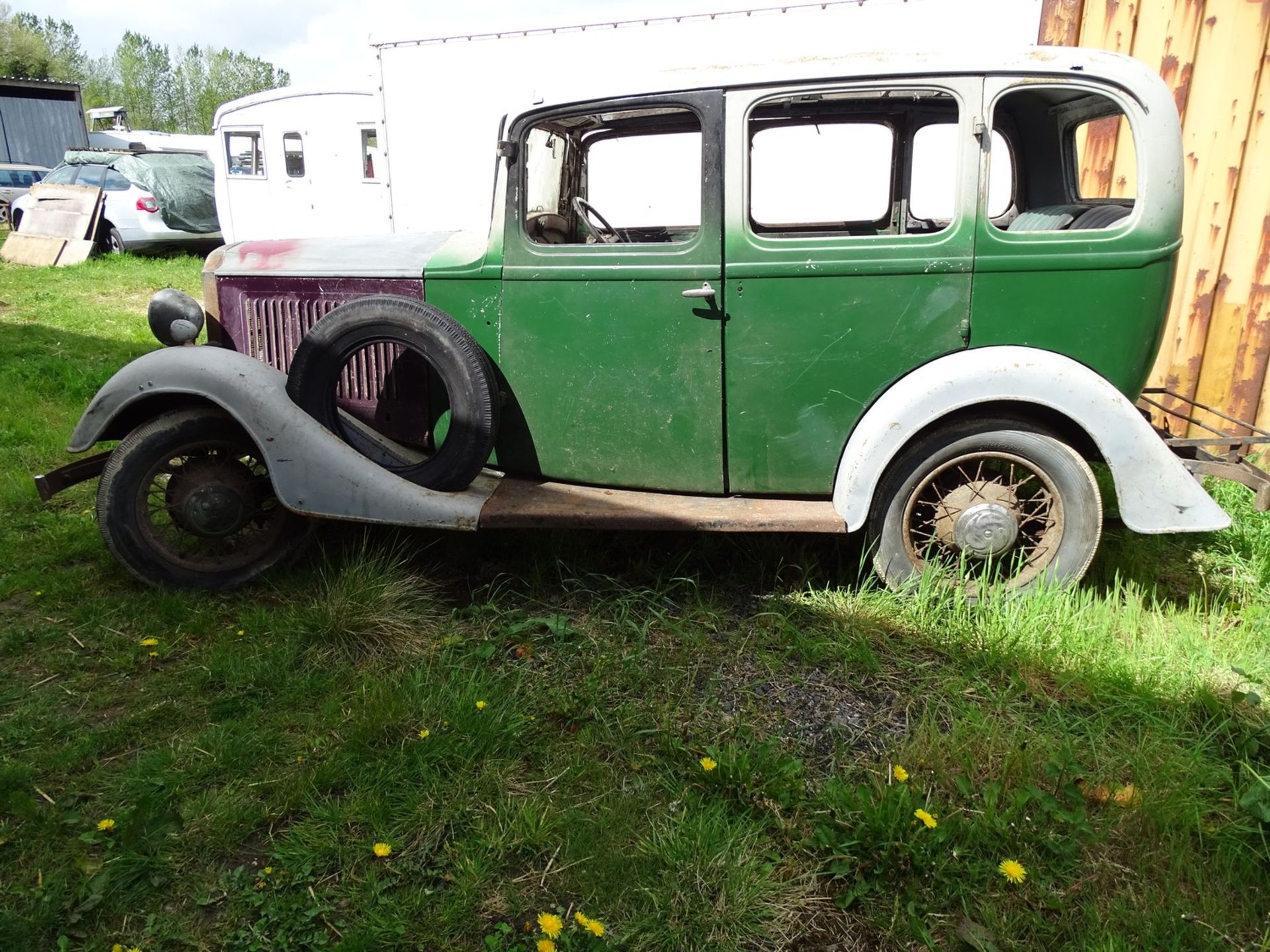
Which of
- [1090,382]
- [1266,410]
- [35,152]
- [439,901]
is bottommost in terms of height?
[439,901]

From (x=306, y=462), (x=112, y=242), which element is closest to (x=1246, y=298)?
(x=306, y=462)

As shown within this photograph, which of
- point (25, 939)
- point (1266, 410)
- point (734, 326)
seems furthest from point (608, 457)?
point (1266, 410)

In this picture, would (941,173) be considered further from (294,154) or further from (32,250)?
(32,250)

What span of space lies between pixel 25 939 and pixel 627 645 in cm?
188

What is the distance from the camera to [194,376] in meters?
3.35

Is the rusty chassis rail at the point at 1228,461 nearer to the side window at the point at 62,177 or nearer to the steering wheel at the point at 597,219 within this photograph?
the steering wheel at the point at 597,219

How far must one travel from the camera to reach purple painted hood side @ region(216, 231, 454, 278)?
3.71m

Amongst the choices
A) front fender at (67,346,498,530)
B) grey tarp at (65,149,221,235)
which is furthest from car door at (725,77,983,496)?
grey tarp at (65,149,221,235)

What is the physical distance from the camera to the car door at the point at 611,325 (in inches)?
129

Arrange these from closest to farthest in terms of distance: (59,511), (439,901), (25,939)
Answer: (25,939), (439,901), (59,511)

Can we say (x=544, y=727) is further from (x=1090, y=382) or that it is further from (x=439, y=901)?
(x=1090, y=382)

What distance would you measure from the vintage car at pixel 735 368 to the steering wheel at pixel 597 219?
2 cm

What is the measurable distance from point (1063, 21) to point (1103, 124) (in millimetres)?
750

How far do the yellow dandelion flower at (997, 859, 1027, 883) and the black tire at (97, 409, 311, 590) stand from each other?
2775 millimetres
